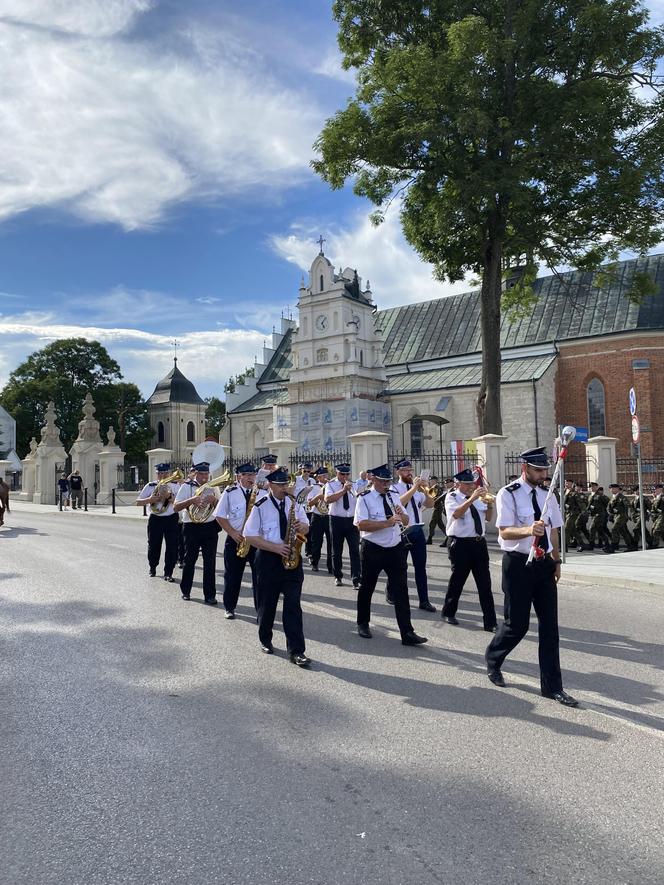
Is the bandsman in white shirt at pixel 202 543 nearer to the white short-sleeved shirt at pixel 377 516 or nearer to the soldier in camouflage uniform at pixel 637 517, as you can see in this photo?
the white short-sleeved shirt at pixel 377 516

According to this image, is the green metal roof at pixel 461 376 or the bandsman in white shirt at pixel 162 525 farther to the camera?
the green metal roof at pixel 461 376

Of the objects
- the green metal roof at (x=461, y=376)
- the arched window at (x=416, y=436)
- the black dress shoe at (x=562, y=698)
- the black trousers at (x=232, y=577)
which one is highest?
the green metal roof at (x=461, y=376)

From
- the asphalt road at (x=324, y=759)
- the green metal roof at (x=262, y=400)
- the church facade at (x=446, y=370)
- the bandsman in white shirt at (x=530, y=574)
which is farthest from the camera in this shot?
the green metal roof at (x=262, y=400)

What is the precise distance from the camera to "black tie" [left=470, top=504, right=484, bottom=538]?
8.17 meters

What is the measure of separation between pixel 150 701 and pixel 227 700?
0.60m

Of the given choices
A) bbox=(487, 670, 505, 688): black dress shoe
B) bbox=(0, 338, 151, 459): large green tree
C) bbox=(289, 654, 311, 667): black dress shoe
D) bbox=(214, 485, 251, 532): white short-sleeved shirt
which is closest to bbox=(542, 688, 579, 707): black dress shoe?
bbox=(487, 670, 505, 688): black dress shoe

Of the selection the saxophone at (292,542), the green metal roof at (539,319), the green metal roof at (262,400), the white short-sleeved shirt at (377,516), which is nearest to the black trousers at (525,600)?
the white short-sleeved shirt at (377,516)

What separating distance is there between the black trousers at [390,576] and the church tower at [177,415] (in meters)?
72.7

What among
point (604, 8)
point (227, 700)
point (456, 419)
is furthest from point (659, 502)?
point (456, 419)

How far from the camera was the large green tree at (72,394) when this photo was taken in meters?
59.7

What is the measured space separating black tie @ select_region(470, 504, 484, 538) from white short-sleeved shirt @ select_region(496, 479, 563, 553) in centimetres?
219

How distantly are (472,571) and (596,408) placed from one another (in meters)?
31.6

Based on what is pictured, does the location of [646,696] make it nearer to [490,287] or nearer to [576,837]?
[576,837]

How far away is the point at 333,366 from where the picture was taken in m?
45.6
